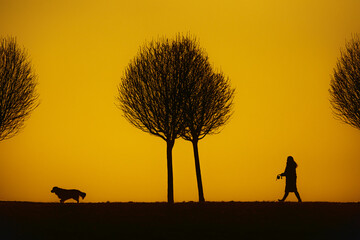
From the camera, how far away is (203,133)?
3722 centimetres
